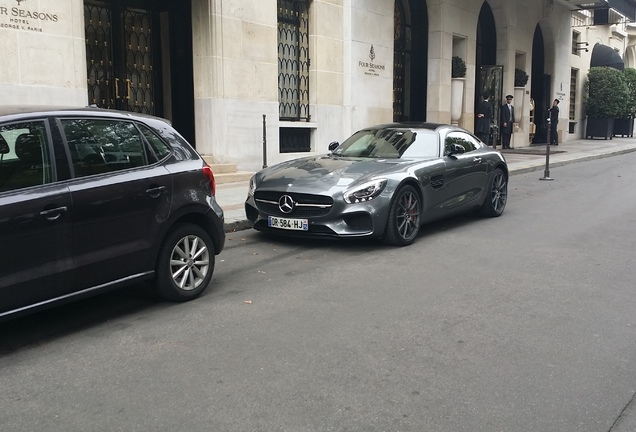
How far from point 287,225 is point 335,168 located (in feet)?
3.53

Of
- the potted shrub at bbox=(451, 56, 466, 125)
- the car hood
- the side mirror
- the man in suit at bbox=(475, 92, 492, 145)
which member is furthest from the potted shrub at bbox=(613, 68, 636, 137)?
the side mirror

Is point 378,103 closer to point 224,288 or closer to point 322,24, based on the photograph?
point 322,24

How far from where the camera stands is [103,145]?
4.98m

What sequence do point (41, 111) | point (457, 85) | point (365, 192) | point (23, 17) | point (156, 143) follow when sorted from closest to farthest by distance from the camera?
point (41, 111), point (156, 143), point (365, 192), point (23, 17), point (457, 85)

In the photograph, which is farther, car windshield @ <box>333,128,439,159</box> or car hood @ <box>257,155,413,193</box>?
car windshield @ <box>333,128,439,159</box>

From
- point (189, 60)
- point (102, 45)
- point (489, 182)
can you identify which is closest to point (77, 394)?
point (489, 182)

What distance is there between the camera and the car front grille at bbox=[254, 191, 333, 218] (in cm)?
739

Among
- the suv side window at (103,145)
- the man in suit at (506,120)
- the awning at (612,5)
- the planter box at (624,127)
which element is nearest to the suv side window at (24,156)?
the suv side window at (103,145)

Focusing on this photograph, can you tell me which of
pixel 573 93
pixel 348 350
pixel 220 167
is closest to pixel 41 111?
pixel 348 350

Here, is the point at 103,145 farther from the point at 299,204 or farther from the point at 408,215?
the point at 408,215

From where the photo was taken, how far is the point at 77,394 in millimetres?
3662

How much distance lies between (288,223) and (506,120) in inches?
769

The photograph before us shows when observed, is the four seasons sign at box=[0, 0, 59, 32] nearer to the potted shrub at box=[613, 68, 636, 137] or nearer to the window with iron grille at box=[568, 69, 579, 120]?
the window with iron grille at box=[568, 69, 579, 120]

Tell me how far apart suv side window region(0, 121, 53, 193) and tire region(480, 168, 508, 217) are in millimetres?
7066
